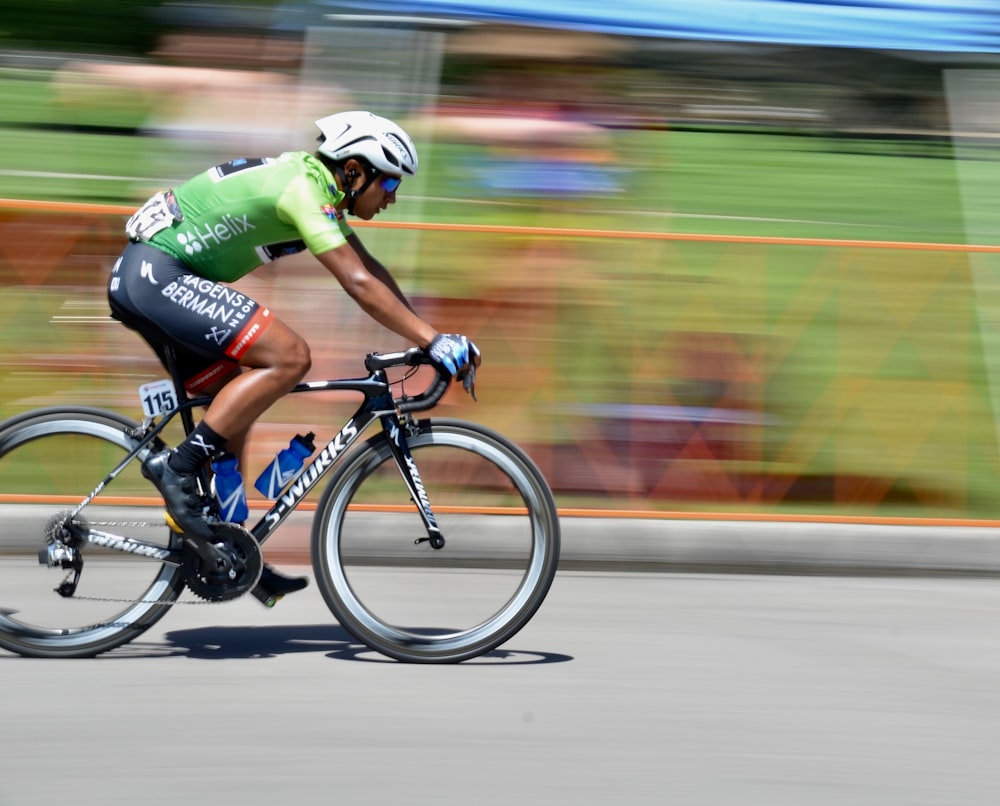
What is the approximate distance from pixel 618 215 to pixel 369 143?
615 centimetres

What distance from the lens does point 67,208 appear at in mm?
6996

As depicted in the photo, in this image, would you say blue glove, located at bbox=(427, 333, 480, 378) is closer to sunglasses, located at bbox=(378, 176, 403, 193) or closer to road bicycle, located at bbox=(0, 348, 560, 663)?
road bicycle, located at bbox=(0, 348, 560, 663)

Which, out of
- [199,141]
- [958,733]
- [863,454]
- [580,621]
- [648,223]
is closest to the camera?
[958,733]

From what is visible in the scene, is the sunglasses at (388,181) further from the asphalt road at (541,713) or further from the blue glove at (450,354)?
the asphalt road at (541,713)

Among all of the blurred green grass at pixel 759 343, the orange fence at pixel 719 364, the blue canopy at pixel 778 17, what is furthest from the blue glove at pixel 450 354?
the blue canopy at pixel 778 17

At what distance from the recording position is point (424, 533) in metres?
5.56

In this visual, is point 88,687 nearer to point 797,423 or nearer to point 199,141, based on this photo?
point 797,423

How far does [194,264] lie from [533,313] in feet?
7.82

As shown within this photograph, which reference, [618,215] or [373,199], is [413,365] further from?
[618,215]

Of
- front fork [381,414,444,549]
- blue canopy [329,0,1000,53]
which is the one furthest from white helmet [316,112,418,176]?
blue canopy [329,0,1000,53]

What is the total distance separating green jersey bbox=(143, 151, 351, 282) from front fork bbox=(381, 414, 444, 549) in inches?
26.1

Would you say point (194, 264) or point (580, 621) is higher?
point (194, 264)

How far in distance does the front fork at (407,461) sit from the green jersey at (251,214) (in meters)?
0.66

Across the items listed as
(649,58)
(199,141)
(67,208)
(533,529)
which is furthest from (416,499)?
(649,58)
